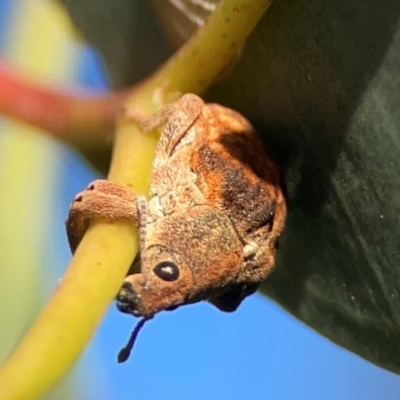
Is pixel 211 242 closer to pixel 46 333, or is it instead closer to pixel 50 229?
pixel 46 333

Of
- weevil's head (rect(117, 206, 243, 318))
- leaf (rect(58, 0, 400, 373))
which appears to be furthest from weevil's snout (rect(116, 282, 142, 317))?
leaf (rect(58, 0, 400, 373))

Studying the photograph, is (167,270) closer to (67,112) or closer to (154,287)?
(154,287)

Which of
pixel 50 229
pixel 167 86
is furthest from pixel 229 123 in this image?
pixel 50 229

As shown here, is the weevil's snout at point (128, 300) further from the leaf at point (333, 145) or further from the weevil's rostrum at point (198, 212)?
the leaf at point (333, 145)

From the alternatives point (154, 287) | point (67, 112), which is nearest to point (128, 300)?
point (154, 287)

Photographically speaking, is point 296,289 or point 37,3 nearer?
point 296,289

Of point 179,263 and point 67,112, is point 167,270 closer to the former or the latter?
point 179,263
